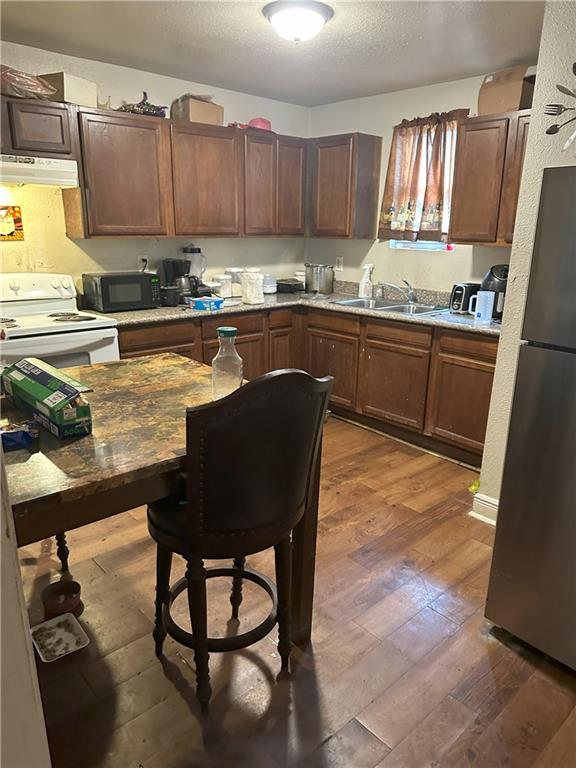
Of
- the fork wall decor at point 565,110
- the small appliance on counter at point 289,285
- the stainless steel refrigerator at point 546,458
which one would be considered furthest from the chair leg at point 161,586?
the small appliance on counter at point 289,285

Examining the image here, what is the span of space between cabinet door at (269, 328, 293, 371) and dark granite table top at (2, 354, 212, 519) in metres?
2.14

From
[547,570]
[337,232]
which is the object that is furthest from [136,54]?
[547,570]

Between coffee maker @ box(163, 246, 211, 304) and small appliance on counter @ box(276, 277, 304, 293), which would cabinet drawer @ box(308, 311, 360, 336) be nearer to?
small appliance on counter @ box(276, 277, 304, 293)

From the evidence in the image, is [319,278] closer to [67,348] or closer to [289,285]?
[289,285]

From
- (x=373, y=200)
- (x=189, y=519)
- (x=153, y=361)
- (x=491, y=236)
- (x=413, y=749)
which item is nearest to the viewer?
(x=189, y=519)

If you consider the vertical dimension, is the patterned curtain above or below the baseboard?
above

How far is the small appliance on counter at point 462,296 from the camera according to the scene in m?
3.51

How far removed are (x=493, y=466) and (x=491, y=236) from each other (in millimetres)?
1410

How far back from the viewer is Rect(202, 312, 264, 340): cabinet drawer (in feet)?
12.1

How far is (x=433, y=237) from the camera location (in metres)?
3.86

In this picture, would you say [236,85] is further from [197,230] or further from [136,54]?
[197,230]

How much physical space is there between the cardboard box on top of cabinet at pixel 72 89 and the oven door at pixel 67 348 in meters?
1.35

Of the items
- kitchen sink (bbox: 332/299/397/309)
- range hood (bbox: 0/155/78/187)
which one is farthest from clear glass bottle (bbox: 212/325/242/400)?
kitchen sink (bbox: 332/299/397/309)

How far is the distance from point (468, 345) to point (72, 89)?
277cm
